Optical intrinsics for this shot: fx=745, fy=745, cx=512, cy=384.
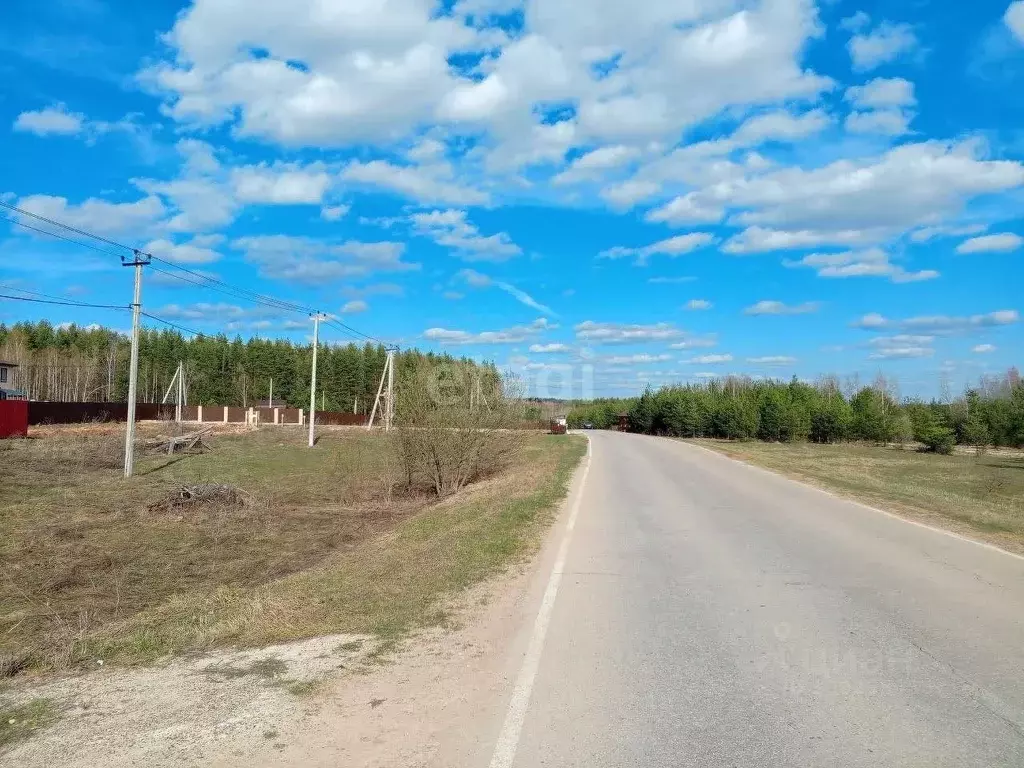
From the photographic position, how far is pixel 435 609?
7.43 meters

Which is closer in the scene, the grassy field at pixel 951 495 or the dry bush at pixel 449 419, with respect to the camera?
the grassy field at pixel 951 495

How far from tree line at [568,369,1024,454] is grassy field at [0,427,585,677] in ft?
167

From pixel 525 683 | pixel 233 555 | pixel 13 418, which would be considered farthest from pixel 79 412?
pixel 525 683

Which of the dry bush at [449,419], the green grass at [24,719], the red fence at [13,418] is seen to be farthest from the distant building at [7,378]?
the green grass at [24,719]

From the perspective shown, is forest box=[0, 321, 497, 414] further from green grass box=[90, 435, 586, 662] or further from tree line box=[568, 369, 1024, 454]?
green grass box=[90, 435, 586, 662]

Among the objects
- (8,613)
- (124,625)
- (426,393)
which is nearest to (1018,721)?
(124,625)

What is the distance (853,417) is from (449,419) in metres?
64.6

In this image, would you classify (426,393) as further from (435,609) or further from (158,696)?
(158,696)

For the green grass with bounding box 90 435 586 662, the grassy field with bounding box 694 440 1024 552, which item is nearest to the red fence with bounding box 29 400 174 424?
the grassy field with bounding box 694 440 1024 552

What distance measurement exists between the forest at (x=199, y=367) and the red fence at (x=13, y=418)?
55037mm

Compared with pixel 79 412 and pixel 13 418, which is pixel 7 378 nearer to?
pixel 79 412

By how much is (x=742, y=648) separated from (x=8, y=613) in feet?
27.7

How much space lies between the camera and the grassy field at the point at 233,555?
6984 mm

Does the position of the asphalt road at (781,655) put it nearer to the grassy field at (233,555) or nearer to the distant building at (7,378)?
the grassy field at (233,555)
